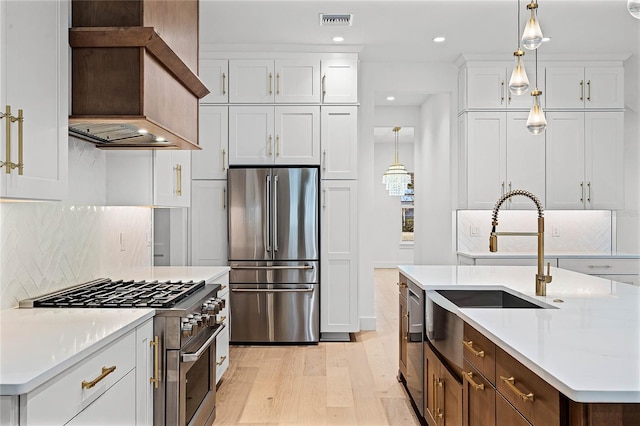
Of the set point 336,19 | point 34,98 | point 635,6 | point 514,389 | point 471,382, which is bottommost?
point 471,382

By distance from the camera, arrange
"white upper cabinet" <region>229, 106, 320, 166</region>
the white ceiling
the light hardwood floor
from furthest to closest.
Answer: "white upper cabinet" <region>229, 106, 320, 166</region> → the white ceiling → the light hardwood floor

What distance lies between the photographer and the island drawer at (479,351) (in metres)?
1.70

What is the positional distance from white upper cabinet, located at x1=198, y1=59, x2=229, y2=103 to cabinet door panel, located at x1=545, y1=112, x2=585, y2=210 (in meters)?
3.24

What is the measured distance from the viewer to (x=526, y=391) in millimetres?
1415

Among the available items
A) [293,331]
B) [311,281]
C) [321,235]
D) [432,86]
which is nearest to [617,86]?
[432,86]

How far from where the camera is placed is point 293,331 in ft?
15.2

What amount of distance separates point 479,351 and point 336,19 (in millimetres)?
3099

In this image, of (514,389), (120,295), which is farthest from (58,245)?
(514,389)

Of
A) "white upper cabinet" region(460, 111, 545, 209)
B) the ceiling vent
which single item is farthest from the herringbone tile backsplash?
"white upper cabinet" region(460, 111, 545, 209)

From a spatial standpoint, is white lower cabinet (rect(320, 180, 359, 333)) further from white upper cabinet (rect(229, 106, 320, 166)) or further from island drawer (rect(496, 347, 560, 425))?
island drawer (rect(496, 347, 560, 425))

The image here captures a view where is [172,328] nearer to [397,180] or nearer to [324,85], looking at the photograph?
[324,85]

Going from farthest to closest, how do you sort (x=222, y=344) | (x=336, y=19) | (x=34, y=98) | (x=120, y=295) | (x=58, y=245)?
(x=336, y=19), (x=222, y=344), (x=58, y=245), (x=120, y=295), (x=34, y=98)

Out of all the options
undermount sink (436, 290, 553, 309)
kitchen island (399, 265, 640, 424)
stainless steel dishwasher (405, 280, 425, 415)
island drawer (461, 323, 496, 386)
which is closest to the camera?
kitchen island (399, 265, 640, 424)

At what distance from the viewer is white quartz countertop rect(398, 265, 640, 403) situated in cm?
116
